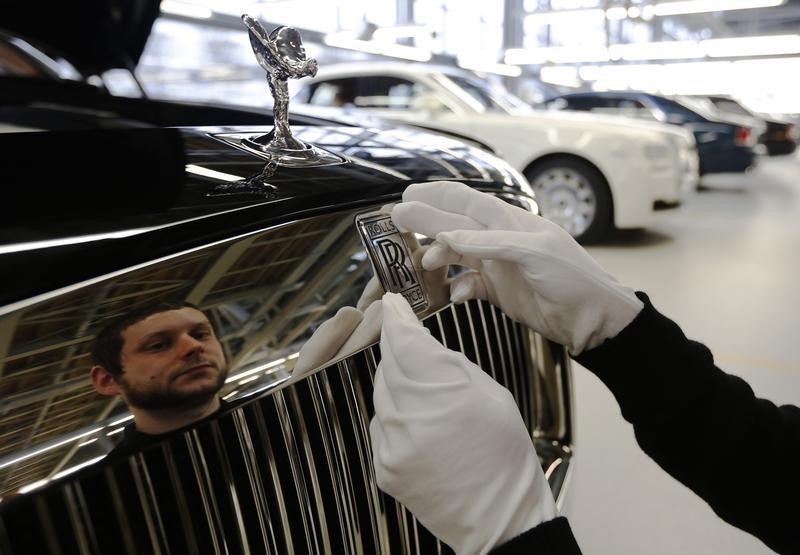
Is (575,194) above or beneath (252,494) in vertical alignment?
beneath

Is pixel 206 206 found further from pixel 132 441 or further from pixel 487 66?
pixel 487 66

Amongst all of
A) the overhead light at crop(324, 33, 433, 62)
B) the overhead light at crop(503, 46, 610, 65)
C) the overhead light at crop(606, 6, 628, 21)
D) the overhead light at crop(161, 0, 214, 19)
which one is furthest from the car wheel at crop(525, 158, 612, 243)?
the overhead light at crop(503, 46, 610, 65)

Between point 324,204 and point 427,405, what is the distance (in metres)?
0.28

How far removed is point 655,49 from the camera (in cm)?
1617

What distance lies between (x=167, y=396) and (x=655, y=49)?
1836 cm

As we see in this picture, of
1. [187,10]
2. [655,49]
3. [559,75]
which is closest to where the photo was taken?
[187,10]

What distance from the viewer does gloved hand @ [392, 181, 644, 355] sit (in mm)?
814

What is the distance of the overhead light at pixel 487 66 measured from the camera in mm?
14414

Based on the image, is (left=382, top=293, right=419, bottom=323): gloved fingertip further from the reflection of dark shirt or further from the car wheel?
the car wheel

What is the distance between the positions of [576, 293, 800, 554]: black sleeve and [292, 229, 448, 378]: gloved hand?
38 centimetres

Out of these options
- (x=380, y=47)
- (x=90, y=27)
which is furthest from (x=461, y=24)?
(x=90, y=27)

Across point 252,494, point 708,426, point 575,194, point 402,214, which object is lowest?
point 575,194

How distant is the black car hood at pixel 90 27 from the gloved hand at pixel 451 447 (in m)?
1.65

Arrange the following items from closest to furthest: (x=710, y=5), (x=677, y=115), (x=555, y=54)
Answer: (x=677, y=115), (x=710, y=5), (x=555, y=54)
